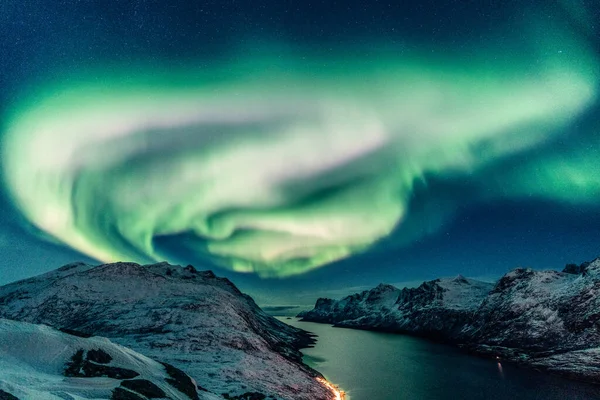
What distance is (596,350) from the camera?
9838 cm

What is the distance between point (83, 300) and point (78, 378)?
116 m

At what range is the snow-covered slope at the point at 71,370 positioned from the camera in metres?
21.2

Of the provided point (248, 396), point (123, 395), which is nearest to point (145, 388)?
point (123, 395)

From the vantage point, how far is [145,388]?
27094 mm

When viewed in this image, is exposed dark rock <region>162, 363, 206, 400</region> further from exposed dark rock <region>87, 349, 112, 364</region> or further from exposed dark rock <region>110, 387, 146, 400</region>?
exposed dark rock <region>110, 387, 146, 400</region>

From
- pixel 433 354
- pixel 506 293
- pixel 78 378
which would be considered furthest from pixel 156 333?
pixel 506 293

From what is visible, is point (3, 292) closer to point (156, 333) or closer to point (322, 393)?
point (156, 333)

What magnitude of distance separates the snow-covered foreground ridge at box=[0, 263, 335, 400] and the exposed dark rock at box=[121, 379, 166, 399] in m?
1.23

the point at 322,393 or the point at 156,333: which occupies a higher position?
the point at 156,333

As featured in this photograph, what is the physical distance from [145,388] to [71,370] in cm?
593

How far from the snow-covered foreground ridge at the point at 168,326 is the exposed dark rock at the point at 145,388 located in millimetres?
1230

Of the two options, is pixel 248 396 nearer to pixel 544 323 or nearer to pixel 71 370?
pixel 71 370

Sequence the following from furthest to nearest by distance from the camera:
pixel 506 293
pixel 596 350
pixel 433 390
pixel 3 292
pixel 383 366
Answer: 1. pixel 506 293
2. pixel 3 292
3. pixel 383 366
4. pixel 596 350
5. pixel 433 390

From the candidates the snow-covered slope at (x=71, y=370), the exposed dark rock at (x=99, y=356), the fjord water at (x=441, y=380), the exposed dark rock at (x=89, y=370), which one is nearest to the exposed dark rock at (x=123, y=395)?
the snow-covered slope at (x=71, y=370)
